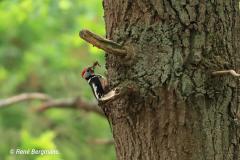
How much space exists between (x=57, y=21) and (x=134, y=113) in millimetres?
6765

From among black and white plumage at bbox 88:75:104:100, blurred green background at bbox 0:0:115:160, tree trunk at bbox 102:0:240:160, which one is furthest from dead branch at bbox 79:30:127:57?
blurred green background at bbox 0:0:115:160

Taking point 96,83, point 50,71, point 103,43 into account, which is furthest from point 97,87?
point 50,71

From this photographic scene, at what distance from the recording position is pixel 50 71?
8156 millimetres

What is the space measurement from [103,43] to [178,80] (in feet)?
1.13

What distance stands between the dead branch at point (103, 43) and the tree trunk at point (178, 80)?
67 mm

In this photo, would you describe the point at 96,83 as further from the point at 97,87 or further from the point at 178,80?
the point at 178,80

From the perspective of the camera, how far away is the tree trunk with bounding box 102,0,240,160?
215 cm

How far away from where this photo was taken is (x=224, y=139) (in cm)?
222

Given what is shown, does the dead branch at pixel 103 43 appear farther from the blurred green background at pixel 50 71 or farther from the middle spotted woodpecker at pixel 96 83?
the blurred green background at pixel 50 71

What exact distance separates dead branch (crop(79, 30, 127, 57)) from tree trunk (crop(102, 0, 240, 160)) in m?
0.07

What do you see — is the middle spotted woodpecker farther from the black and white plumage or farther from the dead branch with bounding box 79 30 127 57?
the dead branch with bounding box 79 30 127 57

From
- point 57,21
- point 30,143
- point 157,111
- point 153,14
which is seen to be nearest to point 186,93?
point 157,111

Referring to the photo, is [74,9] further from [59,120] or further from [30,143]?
[30,143]

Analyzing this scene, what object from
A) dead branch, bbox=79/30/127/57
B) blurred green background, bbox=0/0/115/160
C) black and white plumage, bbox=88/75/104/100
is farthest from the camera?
blurred green background, bbox=0/0/115/160
